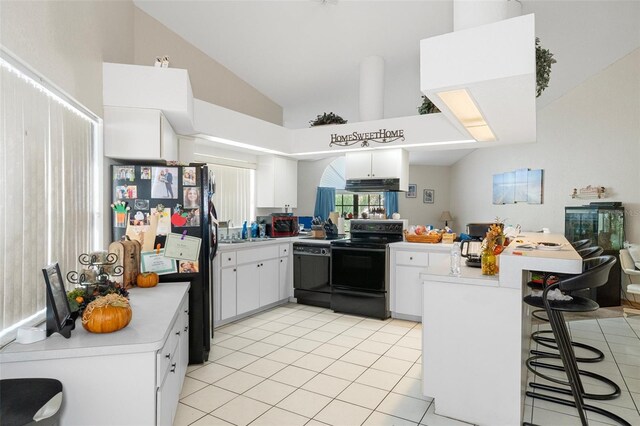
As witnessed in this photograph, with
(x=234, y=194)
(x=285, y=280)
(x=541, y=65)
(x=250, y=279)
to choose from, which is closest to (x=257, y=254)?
(x=250, y=279)

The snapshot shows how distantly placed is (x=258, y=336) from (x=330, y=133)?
2.73 metres

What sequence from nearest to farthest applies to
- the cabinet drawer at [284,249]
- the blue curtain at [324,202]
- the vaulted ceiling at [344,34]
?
the vaulted ceiling at [344,34] < the cabinet drawer at [284,249] < the blue curtain at [324,202]

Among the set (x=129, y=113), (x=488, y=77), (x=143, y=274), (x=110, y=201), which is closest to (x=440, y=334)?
(x=488, y=77)

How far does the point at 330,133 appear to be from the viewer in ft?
16.3

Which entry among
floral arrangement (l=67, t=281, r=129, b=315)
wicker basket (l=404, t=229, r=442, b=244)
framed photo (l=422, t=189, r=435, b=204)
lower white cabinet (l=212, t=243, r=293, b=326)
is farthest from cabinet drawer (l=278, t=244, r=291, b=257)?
framed photo (l=422, t=189, r=435, b=204)

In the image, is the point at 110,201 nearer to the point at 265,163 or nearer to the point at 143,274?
the point at 143,274

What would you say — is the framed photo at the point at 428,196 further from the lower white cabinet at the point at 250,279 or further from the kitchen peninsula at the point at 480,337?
the kitchen peninsula at the point at 480,337

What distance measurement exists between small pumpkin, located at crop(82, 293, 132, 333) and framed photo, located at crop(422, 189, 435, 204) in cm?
955

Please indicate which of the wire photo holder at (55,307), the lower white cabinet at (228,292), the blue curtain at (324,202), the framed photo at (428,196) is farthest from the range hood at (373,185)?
the framed photo at (428,196)

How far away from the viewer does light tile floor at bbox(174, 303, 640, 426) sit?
2.39 m

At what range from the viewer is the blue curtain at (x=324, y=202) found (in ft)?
26.1

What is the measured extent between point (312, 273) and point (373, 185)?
1445mm

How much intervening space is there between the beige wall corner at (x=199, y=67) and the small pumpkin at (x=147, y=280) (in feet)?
7.01

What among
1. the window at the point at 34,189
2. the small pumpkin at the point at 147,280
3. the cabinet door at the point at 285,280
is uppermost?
the window at the point at 34,189
